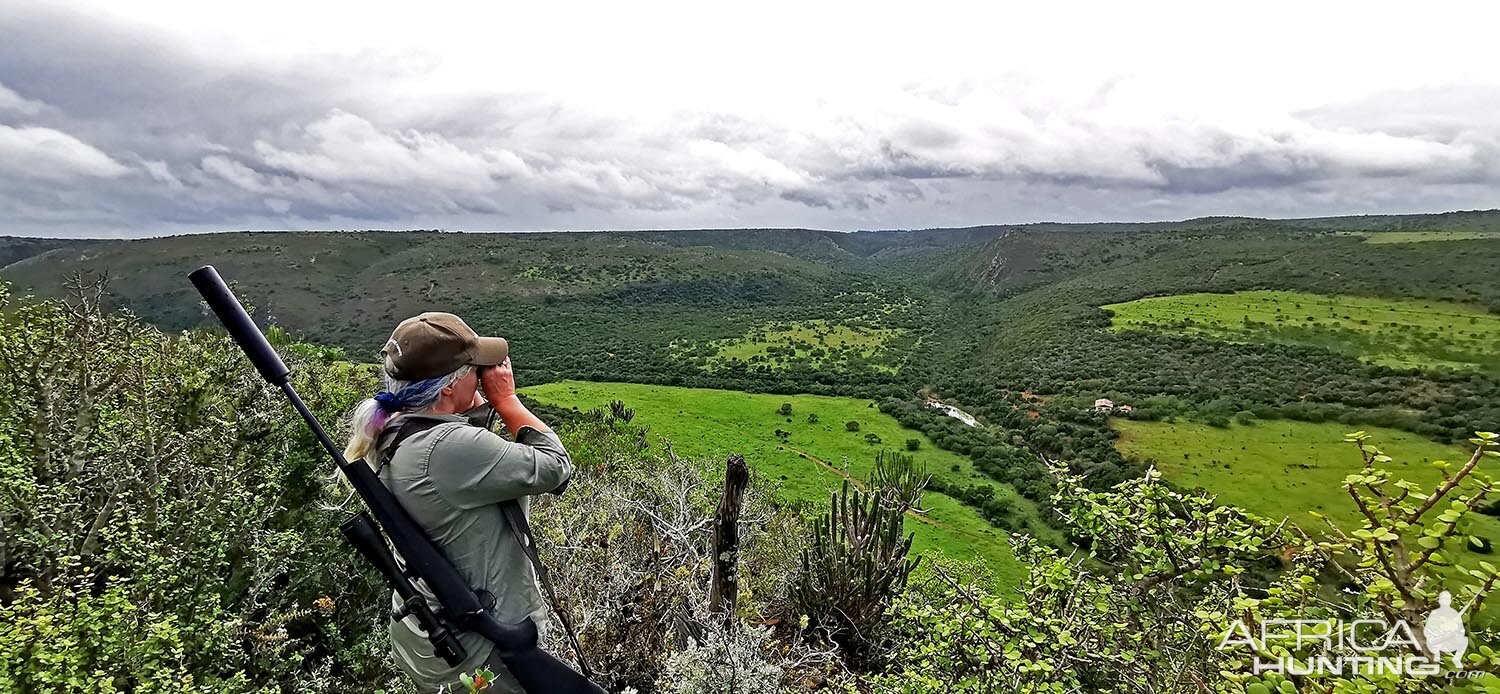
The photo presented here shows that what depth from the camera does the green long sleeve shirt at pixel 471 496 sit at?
2.28 meters

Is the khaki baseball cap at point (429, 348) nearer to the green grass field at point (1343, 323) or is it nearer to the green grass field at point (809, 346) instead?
the green grass field at point (1343, 323)

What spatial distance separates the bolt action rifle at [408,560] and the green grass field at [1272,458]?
33327 millimetres

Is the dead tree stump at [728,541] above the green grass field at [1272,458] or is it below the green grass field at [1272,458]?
above

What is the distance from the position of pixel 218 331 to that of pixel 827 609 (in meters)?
8.71

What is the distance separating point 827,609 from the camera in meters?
6.15

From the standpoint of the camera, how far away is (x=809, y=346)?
3337 inches

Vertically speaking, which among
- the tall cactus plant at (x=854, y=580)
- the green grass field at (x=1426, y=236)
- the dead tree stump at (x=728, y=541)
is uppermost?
the green grass field at (x=1426, y=236)

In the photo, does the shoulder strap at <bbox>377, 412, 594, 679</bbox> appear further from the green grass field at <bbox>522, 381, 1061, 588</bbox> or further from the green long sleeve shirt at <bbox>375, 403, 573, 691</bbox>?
the green grass field at <bbox>522, 381, 1061, 588</bbox>

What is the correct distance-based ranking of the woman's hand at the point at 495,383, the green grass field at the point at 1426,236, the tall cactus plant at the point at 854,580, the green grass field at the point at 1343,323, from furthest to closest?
the green grass field at the point at 1426,236
the green grass field at the point at 1343,323
the tall cactus plant at the point at 854,580
the woman's hand at the point at 495,383

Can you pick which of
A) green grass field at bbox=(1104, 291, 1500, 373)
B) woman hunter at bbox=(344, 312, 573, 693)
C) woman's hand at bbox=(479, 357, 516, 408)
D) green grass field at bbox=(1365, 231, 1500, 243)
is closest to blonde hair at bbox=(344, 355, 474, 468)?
woman hunter at bbox=(344, 312, 573, 693)

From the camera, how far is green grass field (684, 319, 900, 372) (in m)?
77.1

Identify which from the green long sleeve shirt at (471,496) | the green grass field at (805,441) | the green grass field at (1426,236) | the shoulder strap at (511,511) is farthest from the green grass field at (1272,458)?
the green grass field at (1426,236)

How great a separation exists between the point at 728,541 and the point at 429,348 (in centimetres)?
271

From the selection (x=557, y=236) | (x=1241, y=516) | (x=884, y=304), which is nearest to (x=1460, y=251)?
(x=884, y=304)
